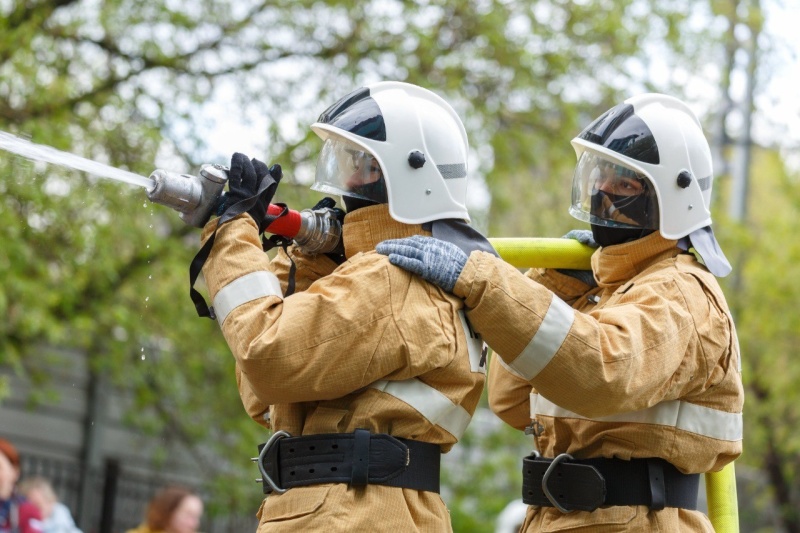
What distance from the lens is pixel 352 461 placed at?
125 inches

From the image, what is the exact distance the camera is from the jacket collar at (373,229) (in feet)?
11.3

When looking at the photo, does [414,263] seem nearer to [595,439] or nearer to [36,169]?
[595,439]

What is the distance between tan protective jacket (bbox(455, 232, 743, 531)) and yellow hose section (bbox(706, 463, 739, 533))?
262 millimetres

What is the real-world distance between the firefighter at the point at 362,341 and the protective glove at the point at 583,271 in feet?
2.22

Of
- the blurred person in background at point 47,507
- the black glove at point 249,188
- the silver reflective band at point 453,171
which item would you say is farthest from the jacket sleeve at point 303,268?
the blurred person in background at point 47,507

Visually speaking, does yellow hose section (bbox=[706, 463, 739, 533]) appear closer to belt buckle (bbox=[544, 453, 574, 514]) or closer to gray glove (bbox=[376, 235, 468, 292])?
belt buckle (bbox=[544, 453, 574, 514])

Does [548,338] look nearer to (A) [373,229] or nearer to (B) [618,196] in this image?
(A) [373,229]

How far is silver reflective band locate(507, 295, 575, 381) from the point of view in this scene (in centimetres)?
317

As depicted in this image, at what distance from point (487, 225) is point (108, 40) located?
11.3 feet

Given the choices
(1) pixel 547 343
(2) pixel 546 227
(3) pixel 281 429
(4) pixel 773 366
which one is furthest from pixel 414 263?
(4) pixel 773 366

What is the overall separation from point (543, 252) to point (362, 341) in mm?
1059

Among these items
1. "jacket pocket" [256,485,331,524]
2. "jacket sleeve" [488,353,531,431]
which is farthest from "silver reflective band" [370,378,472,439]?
"jacket sleeve" [488,353,531,431]

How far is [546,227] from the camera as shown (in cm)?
1102

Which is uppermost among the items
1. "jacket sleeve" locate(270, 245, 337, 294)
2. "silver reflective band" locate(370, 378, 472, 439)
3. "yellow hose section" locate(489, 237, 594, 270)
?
"yellow hose section" locate(489, 237, 594, 270)
